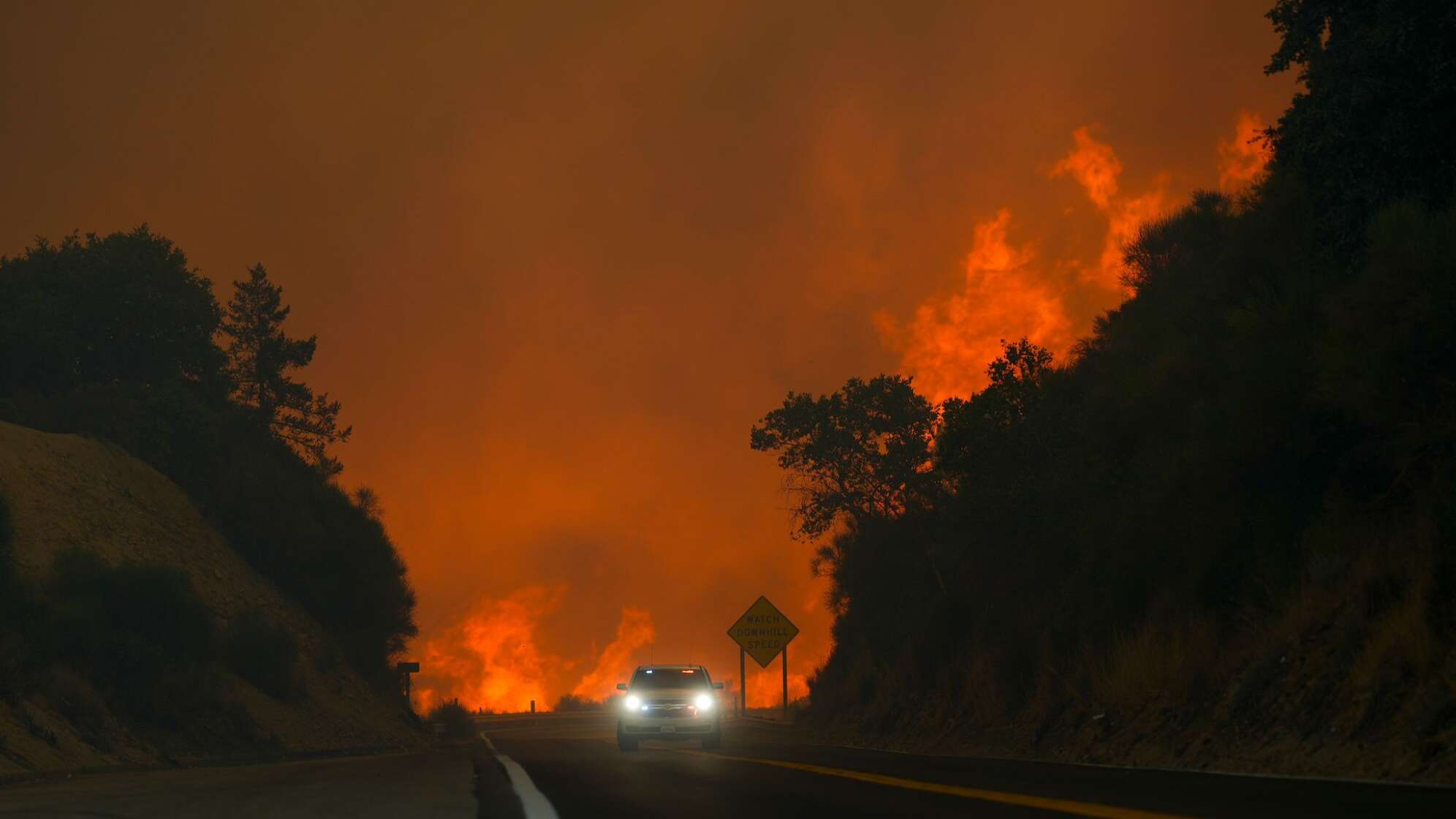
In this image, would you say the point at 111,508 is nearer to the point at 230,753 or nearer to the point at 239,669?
the point at 239,669

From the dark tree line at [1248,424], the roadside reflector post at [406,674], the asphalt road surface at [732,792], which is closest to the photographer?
the asphalt road surface at [732,792]

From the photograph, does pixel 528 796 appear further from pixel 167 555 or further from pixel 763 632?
pixel 167 555

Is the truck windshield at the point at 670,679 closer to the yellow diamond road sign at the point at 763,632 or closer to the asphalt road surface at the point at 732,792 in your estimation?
the asphalt road surface at the point at 732,792

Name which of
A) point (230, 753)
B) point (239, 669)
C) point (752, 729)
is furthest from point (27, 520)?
point (752, 729)

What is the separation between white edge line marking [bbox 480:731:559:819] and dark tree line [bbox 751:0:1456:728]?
9121 millimetres

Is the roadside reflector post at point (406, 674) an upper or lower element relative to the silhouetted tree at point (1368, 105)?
lower

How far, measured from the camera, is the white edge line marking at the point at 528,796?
10406 millimetres

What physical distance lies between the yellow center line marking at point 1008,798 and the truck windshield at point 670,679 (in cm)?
1499

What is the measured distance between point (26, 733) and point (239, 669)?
54.8 ft

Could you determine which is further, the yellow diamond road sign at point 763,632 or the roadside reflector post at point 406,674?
the roadside reflector post at point 406,674

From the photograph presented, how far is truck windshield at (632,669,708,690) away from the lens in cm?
3145

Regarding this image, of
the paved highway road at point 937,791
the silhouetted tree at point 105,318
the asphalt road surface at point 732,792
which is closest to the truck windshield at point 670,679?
the asphalt road surface at point 732,792

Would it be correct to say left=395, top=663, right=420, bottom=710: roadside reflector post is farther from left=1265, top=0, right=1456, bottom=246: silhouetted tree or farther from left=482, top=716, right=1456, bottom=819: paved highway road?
left=1265, top=0, right=1456, bottom=246: silhouetted tree

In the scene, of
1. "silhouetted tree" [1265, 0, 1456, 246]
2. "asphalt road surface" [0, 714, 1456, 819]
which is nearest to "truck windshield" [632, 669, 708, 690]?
"asphalt road surface" [0, 714, 1456, 819]
